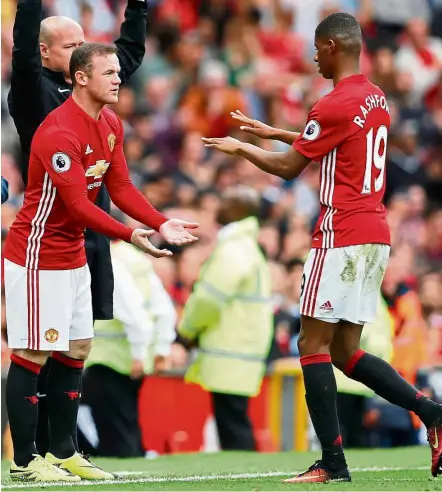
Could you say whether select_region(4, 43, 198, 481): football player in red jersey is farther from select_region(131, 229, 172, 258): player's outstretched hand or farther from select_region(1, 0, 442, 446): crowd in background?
select_region(1, 0, 442, 446): crowd in background

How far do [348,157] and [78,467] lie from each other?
205 centimetres

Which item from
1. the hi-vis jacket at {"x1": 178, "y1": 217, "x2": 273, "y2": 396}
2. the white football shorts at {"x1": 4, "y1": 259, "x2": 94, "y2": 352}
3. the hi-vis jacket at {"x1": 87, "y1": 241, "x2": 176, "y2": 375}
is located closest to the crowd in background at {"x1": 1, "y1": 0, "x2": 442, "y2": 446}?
the hi-vis jacket at {"x1": 178, "y1": 217, "x2": 273, "y2": 396}

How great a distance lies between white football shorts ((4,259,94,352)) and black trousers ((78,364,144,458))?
131 inches

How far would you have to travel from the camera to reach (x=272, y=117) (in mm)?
17344

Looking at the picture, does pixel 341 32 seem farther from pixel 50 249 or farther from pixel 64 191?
pixel 50 249

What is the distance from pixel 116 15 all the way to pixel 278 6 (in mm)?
3315

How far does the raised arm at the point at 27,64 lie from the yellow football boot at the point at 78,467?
171 cm

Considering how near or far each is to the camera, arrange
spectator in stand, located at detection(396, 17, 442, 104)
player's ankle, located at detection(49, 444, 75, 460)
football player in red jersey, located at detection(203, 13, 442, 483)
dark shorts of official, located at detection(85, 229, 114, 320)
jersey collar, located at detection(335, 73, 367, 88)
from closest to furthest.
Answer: football player in red jersey, located at detection(203, 13, 442, 483) → jersey collar, located at detection(335, 73, 367, 88) → player's ankle, located at detection(49, 444, 75, 460) → dark shorts of official, located at detection(85, 229, 114, 320) → spectator in stand, located at detection(396, 17, 442, 104)

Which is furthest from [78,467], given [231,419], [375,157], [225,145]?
[231,419]

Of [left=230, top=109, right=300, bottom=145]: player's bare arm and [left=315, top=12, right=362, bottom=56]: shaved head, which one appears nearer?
[left=315, top=12, right=362, bottom=56]: shaved head

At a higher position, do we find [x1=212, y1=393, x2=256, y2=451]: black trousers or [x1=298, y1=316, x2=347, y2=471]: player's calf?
[x1=298, y1=316, x2=347, y2=471]: player's calf

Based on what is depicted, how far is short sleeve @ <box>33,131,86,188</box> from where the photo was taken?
681 centimetres

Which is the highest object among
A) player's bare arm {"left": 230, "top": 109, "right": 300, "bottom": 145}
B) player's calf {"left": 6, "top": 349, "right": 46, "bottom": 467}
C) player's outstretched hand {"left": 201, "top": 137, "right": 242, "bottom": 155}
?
player's bare arm {"left": 230, "top": 109, "right": 300, "bottom": 145}

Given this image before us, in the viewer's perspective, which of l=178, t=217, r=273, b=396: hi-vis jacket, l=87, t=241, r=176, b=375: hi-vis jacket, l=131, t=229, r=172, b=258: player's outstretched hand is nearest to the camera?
l=131, t=229, r=172, b=258: player's outstretched hand
